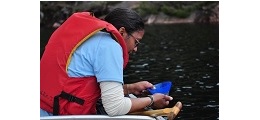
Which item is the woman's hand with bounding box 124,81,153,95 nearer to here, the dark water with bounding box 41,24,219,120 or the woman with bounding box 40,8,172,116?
the woman with bounding box 40,8,172,116

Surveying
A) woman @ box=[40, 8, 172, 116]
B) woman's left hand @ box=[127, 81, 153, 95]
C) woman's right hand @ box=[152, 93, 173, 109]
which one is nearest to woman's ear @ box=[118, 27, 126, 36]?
woman @ box=[40, 8, 172, 116]

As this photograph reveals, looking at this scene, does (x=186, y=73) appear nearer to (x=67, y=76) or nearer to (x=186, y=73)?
(x=186, y=73)

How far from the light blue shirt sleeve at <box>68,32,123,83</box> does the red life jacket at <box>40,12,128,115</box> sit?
0.12 ft

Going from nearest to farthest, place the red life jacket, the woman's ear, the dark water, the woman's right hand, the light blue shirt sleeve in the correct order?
the light blue shirt sleeve → the red life jacket → the woman's ear → the woman's right hand → the dark water

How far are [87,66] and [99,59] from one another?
119 mm

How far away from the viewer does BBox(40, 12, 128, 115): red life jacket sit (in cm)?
299

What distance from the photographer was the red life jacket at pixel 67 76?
2994mm

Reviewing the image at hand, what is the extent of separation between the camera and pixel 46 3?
51.7 meters

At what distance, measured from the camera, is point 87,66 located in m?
2.97
